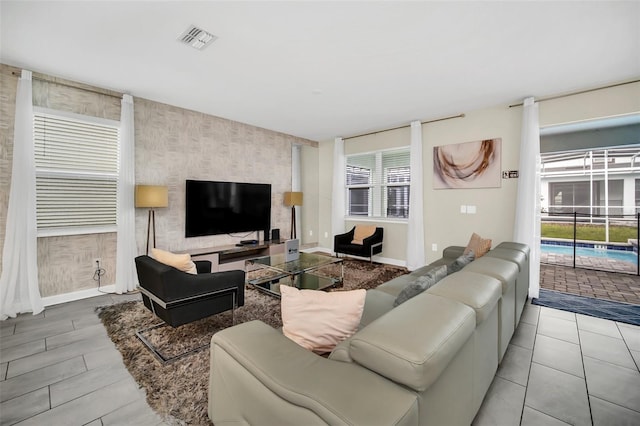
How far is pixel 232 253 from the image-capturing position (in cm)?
475

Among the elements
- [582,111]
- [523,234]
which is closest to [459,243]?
[523,234]

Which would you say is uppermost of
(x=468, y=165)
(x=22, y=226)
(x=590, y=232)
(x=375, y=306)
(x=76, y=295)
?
(x=468, y=165)

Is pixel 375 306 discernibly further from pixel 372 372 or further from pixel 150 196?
pixel 150 196

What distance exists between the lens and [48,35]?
2.47m

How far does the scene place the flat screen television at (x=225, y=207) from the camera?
14.9 ft

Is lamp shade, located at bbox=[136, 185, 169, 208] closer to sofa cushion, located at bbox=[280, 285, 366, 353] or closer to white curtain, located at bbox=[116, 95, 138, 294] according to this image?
white curtain, located at bbox=[116, 95, 138, 294]

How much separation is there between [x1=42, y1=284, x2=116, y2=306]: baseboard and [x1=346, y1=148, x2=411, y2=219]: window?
4.61 m

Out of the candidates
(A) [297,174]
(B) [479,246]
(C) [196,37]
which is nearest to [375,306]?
(B) [479,246]

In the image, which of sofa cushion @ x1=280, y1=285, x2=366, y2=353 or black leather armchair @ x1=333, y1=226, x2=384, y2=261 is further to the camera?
black leather armchair @ x1=333, y1=226, x2=384, y2=261

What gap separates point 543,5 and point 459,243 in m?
3.38

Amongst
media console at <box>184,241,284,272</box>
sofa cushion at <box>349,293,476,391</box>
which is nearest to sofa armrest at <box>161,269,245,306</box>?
sofa cushion at <box>349,293,476,391</box>

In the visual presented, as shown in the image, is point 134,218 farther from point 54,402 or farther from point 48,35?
point 54,402

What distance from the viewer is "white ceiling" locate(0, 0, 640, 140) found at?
2127 mm

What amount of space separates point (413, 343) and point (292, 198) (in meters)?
5.15
